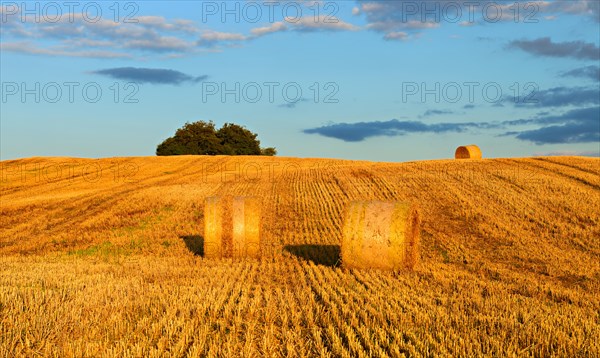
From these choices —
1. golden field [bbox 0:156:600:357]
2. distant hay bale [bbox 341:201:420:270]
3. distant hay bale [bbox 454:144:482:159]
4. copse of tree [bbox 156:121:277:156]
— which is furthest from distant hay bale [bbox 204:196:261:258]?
copse of tree [bbox 156:121:277:156]

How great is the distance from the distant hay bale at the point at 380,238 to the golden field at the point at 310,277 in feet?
1.34

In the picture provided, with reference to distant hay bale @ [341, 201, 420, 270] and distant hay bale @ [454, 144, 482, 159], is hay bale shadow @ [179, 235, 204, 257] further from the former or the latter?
distant hay bale @ [454, 144, 482, 159]

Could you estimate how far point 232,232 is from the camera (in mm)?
13883

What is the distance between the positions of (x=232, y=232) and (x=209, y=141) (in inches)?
2462

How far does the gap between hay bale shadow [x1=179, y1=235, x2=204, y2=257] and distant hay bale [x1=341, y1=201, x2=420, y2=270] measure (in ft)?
14.4

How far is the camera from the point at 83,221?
2228 centimetres

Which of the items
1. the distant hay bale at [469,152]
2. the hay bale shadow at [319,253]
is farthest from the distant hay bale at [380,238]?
the distant hay bale at [469,152]

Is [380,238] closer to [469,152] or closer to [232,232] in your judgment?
[232,232]

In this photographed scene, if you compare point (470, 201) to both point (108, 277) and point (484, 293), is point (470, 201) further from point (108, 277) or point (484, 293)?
point (108, 277)

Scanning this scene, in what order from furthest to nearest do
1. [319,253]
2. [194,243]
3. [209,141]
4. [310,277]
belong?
[209,141]
[194,243]
[319,253]
[310,277]

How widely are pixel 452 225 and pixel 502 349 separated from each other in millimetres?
13542

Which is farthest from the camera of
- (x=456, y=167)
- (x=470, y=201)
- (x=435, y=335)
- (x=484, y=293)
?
(x=456, y=167)

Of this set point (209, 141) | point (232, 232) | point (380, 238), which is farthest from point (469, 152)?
point (209, 141)

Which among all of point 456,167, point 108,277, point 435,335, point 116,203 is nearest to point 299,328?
point 435,335
